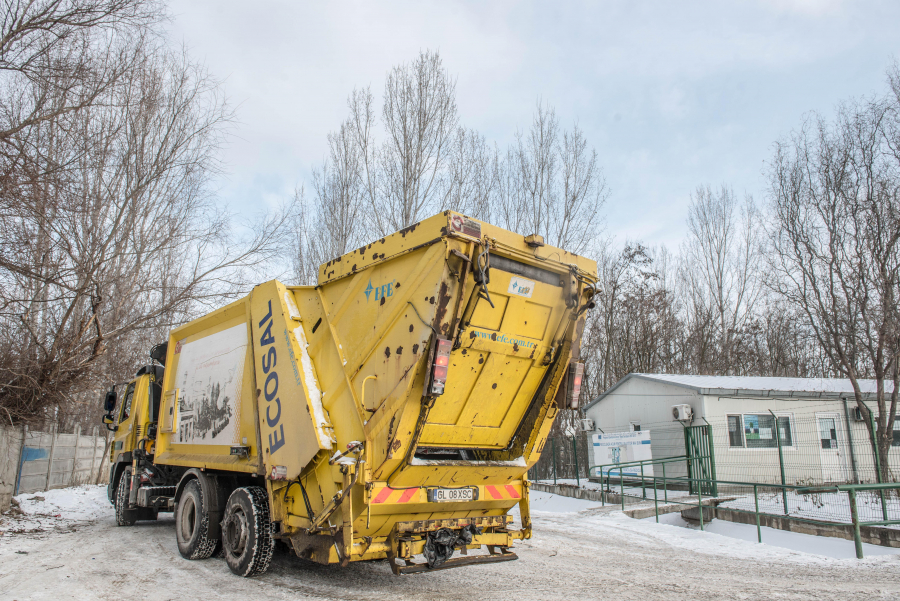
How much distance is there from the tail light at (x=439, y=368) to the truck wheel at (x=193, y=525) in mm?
3695

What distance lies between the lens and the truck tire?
5.64m

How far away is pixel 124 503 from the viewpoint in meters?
9.51

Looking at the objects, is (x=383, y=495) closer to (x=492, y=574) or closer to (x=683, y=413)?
(x=492, y=574)

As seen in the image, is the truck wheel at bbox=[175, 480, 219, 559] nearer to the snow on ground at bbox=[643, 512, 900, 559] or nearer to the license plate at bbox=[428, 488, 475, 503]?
the license plate at bbox=[428, 488, 475, 503]

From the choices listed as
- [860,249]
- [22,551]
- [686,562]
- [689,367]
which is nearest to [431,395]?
[686,562]

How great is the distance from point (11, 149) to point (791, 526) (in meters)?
12.8

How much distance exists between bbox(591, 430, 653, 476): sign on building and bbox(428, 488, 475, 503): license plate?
9.68m

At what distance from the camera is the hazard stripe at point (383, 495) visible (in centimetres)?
469

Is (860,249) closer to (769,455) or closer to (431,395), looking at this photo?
(769,455)

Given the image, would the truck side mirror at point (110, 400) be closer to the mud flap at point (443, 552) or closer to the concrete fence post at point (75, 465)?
the concrete fence post at point (75, 465)

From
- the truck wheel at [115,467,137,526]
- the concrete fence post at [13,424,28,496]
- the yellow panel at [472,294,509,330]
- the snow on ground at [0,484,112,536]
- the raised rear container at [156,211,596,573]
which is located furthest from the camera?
the concrete fence post at [13,424,28,496]

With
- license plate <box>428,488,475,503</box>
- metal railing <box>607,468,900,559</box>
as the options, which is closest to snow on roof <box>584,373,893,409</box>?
metal railing <box>607,468,900,559</box>

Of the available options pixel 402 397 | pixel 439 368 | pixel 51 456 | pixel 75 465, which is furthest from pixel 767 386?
pixel 75 465

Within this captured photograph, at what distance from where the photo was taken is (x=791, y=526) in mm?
9750
